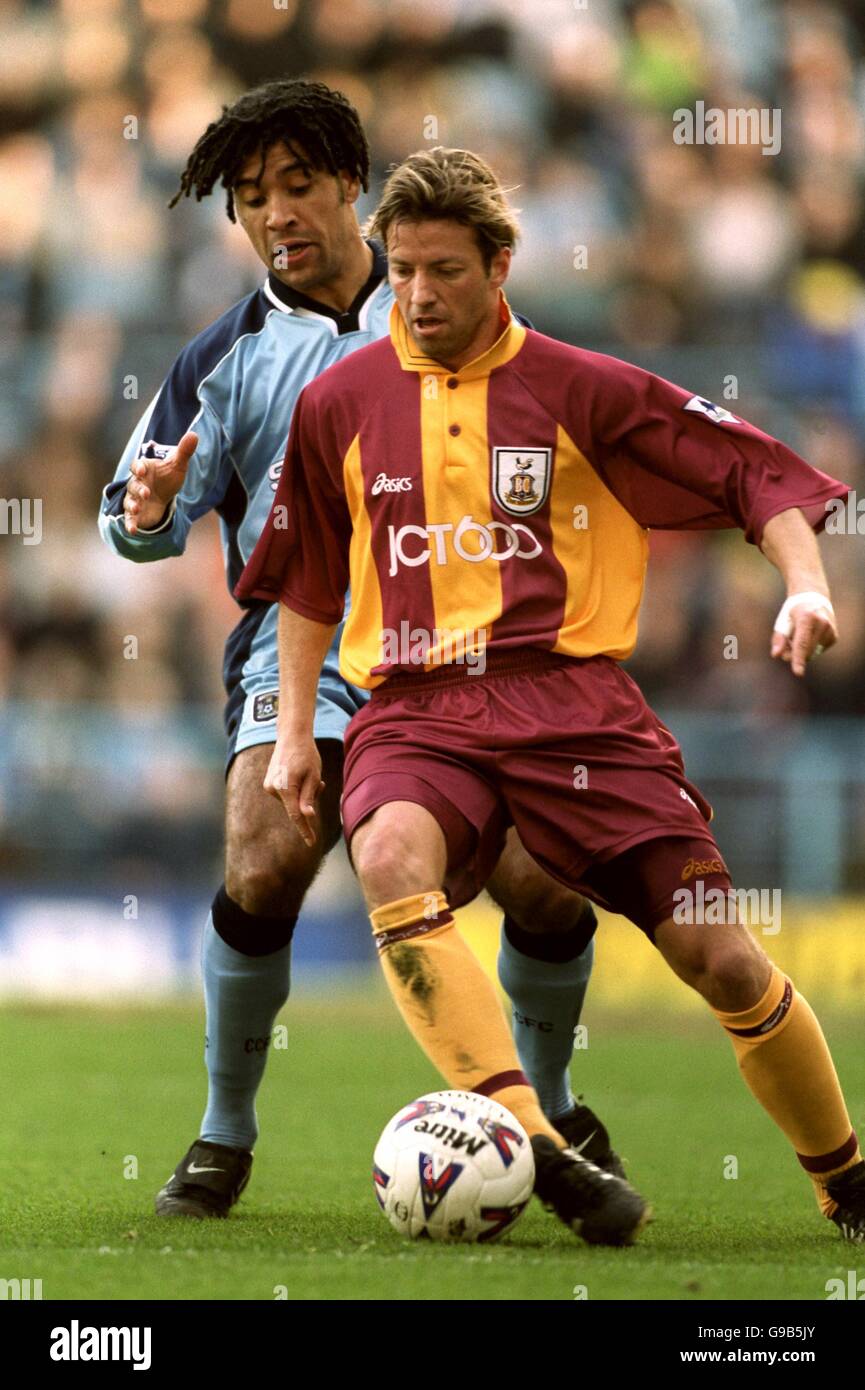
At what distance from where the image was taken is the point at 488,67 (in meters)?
14.8

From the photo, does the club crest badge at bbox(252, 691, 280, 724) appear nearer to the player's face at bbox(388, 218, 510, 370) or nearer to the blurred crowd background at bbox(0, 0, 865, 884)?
the player's face at bbox(388, 218, 510, 370)

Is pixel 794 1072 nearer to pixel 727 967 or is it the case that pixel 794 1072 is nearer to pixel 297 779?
pixel 727 967

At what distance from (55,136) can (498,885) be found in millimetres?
11091

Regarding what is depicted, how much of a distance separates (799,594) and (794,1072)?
0.96 metres

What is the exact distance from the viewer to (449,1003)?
409cm

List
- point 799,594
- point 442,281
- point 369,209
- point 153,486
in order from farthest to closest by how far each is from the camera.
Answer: point 369,209
point 153,486
point 442,281
point 799,594

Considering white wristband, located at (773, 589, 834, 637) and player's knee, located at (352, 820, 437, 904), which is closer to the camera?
white wristband, located at (773, 589, 834, 637)

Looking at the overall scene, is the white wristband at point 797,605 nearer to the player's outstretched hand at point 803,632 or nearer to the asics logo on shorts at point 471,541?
the player's outstretched hand at point 803,632

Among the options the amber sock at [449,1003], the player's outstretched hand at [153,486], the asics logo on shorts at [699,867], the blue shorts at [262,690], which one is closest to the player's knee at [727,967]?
the asics logo on shorts at [699,867]

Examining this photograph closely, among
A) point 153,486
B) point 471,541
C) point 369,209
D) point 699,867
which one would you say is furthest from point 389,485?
point 369,209

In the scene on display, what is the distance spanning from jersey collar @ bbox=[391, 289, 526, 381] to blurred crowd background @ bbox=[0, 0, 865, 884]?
721 centimetres

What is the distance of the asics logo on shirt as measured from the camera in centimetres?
440

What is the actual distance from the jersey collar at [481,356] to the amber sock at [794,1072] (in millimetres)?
1361

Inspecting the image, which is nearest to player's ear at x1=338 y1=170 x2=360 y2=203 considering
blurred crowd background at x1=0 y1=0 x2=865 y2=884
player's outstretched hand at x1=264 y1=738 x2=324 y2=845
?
player's outstretched hand at x1=264 y1=738 x2=324 y2=845
